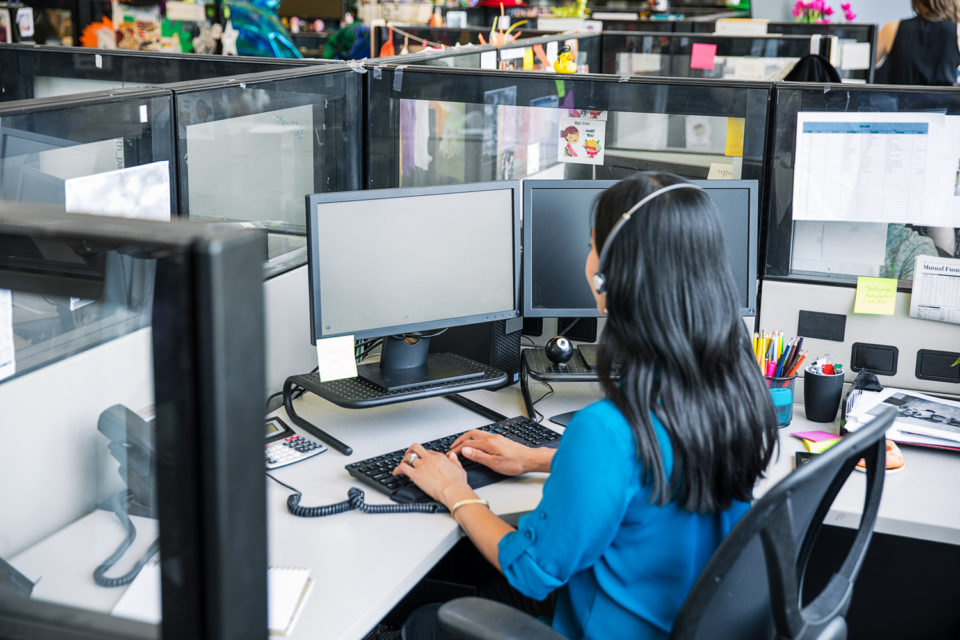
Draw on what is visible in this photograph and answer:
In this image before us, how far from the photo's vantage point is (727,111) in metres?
A: 1.85

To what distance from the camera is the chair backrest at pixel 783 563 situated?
86cm

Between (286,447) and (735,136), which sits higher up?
(735,136)

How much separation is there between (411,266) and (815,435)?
31.1 inches

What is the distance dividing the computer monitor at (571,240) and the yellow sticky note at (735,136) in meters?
0.10

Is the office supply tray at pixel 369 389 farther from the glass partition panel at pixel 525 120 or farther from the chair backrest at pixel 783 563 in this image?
the chair backrest at pixel 783 563

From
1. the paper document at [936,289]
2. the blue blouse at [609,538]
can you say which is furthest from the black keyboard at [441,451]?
the paper document at [936,289]

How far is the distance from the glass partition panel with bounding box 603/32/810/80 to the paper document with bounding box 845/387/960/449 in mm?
2581

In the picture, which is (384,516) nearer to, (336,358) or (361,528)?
(361,528)

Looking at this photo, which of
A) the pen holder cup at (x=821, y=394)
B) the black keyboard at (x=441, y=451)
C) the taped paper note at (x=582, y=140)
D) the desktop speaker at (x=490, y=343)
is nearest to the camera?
the black keyboard at (x=441, y=451)

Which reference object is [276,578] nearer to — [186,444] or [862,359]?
[186,444]

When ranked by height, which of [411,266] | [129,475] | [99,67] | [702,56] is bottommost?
[129,475]

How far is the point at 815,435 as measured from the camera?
66.8 inches

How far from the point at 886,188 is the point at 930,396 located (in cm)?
41

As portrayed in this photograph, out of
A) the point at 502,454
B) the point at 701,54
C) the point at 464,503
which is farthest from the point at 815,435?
the point at 701,54
